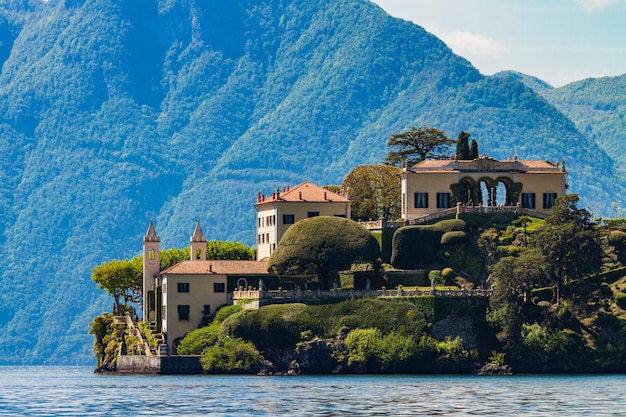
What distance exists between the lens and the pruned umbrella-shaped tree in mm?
154750

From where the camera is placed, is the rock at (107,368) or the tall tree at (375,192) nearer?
the rock at (107,368)

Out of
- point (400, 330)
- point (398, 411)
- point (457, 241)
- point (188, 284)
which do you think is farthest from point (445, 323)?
point (398, 411)

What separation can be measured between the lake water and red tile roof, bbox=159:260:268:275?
15.5m

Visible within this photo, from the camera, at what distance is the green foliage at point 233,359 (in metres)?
146

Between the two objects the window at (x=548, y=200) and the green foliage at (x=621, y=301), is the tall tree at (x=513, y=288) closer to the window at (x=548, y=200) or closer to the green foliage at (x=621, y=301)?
the green foliage at (x=621, y=301)

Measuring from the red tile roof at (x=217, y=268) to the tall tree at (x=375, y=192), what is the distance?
22237 millimetres

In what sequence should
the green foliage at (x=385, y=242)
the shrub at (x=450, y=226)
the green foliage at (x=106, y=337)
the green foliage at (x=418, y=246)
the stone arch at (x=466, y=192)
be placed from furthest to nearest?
1. the stone arch at (x=466, y=192)
2. the green foliage at (x=106, y=337)
3. the green foliage at (x=385, y=242)
4. the shrub at (x=450, y=226)
5. the green foliage at (x=418, y=246)

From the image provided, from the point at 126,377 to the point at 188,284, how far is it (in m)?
11.2

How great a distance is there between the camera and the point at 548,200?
169 m

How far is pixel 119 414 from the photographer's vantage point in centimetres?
10131

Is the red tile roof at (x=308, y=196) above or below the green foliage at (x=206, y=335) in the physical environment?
above

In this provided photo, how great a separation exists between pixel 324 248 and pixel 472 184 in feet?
72.6

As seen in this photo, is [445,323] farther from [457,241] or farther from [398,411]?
[398,411]

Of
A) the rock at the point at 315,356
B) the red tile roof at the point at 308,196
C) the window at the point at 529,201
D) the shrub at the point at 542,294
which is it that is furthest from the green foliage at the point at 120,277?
the shrub at the point at 542,294
